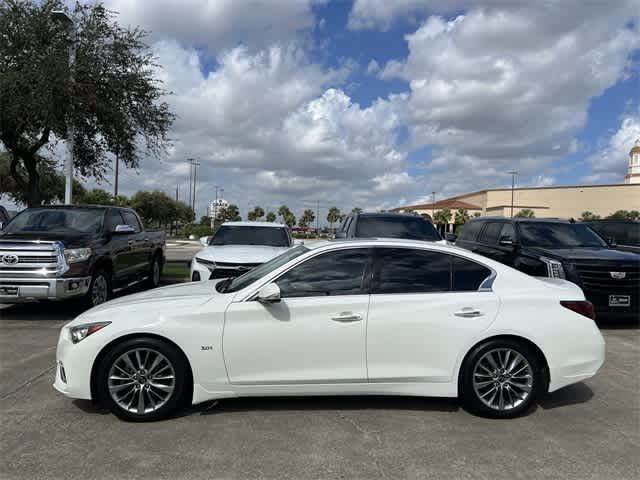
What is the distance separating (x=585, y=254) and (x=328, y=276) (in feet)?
20.7

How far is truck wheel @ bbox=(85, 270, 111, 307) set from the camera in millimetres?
8531

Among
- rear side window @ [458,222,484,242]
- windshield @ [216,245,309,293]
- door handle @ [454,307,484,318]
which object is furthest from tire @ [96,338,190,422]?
rear side window @ [458,222,484,242]

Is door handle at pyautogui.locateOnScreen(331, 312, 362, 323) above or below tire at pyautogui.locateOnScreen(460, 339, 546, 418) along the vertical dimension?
above

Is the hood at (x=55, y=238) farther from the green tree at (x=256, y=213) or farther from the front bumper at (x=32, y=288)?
the green tree at (x=256, y=213)

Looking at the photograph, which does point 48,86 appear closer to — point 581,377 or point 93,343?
point 93,343

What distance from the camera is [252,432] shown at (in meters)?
4.08

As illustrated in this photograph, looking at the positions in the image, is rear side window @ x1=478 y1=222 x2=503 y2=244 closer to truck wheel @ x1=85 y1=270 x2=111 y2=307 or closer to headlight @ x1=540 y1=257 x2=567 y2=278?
headlight @ x1=540 y1=257 x2=567 y2=278

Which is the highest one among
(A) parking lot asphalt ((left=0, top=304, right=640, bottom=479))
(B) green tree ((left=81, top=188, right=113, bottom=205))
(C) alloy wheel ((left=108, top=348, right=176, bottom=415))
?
(B) green tree ((left=81, top=188, right=113, bottom=205))

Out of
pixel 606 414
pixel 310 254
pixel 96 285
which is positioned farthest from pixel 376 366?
pixel 96 285

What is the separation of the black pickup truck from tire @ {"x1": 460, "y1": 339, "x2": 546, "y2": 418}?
632 cm

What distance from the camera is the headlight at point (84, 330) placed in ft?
14.1

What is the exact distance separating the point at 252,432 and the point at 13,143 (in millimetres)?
14600

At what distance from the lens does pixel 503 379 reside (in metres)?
4.46

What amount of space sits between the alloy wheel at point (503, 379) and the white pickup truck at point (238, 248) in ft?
15.6
